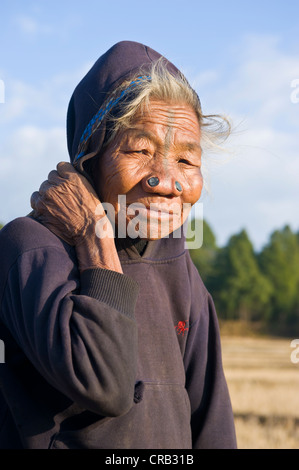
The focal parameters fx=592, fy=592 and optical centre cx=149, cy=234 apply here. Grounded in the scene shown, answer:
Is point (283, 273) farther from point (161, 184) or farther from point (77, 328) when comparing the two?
point (77, 328)

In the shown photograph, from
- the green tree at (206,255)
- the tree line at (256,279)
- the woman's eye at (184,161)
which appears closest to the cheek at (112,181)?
the woman's eye at (184,161)

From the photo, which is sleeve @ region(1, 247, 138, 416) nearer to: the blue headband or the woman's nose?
the woman's nose

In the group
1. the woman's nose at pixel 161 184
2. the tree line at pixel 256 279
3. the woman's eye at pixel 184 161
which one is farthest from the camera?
the tree line at pixel 256 279

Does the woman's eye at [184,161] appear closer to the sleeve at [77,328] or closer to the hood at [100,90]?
the hood at [100,90]

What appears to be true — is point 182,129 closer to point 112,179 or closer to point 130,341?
point 112,179

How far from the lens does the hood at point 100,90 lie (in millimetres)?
2299

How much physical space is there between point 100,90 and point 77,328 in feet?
3.32

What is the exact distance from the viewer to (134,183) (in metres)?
2.24

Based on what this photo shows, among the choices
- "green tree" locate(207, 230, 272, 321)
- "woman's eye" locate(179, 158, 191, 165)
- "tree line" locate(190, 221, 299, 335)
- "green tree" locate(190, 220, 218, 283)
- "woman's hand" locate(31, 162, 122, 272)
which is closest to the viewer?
A: "woman's hand" locate(31, 162, 122, 272)

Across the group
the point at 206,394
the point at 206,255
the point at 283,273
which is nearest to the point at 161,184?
the point at 206,394

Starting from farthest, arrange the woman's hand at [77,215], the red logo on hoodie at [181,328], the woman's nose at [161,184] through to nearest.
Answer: the red logo on hoodie at [181,328] → the woman's nose at [161,184] → the woman's hand at [77,215]

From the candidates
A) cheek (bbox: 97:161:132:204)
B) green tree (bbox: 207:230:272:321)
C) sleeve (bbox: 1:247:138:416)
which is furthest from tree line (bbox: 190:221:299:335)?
sleeve (bbox: 1:247:138:416)

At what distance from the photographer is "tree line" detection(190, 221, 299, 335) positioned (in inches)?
2242
